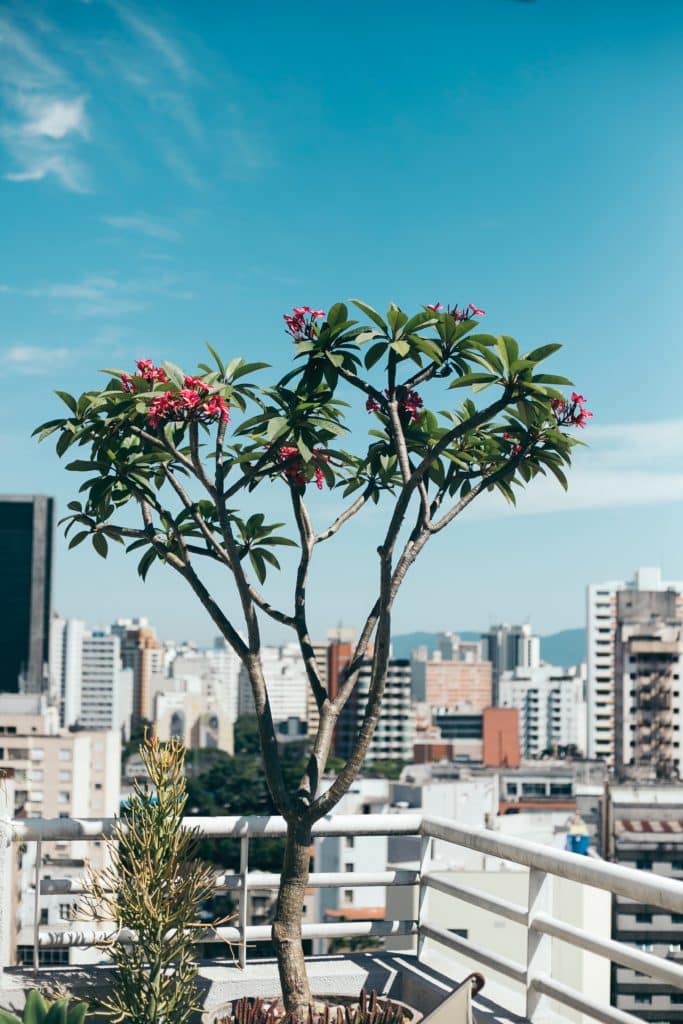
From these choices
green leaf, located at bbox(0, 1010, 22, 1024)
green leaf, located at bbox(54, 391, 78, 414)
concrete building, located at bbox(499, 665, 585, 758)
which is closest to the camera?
green leaf, located at bbox(0, 1010, 22, 1024)

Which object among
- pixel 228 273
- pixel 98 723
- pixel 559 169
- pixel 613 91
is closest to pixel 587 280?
pixel 559 169

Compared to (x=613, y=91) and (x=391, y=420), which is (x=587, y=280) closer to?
(x=613, y=91)

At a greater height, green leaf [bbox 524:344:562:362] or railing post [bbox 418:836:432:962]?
green leaf [bbox 524:344:562:362]

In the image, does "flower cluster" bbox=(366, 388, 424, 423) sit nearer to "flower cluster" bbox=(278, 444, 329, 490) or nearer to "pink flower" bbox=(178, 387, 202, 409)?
"flower cluster" bbox=(278, 444, 329, 490)

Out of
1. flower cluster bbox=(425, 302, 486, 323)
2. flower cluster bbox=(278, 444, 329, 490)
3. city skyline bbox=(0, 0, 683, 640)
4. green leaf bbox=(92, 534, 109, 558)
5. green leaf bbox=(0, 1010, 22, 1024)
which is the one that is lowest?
green leaf bbox=(0, 1010, 22, 1024)

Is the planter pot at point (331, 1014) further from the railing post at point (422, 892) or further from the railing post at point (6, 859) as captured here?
the railing post at point (6, 859)

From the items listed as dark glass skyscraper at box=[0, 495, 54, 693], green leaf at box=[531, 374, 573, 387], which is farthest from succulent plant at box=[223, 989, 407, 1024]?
dark glass skyscraper at box=[0, 495, 54, 693]

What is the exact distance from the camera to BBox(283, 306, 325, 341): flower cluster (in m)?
4.18

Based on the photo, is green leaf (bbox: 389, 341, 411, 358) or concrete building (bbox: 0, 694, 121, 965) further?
Result: concrete building (bbox: 0, 694, 121, 965)

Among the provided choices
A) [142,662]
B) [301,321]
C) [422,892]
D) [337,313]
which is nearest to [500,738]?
[142,662]

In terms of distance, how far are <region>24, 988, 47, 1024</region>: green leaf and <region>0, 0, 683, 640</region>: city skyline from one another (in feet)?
5.49

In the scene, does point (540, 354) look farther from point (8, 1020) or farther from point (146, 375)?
point (8, 1020)

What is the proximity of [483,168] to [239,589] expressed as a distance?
71.4ft

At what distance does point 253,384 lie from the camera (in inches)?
176
